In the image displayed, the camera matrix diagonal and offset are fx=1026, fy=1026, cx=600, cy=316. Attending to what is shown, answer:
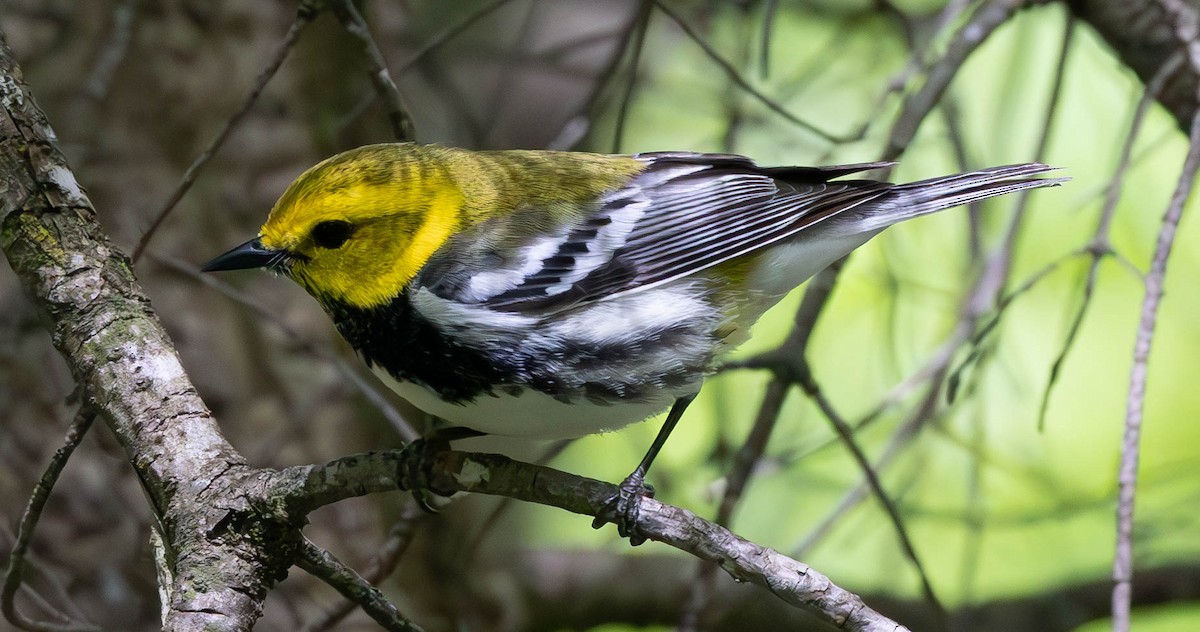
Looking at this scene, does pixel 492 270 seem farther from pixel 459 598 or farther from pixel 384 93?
pixel 459 598

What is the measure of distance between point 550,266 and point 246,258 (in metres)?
0.65

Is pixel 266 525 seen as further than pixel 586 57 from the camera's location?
No

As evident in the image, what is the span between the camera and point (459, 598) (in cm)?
338

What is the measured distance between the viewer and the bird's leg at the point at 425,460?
198 cm

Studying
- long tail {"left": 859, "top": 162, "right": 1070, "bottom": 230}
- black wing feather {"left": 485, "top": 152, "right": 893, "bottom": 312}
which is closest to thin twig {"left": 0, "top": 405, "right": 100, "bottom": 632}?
black wing feather {"left": 485, "top": 152, "right": 893, "bottom": 312}

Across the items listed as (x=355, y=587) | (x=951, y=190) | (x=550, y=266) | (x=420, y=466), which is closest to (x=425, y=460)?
(x=420, y=466)

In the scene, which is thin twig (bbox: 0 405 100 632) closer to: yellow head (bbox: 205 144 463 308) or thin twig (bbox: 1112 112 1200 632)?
yellow head (bbox: 205 144 463 308)

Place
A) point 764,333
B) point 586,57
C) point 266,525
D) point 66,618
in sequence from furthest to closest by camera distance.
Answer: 1. point 764,333
2. point 586,57
3. point 66,618
4. point 266,525

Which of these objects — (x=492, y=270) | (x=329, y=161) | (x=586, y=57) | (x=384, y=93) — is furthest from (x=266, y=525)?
(x=586, y=57)

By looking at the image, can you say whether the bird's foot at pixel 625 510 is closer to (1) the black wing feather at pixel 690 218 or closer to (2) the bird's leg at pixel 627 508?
(2) the bird's leg at pixel 627 508

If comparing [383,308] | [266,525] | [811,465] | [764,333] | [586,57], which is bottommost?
[266,525]

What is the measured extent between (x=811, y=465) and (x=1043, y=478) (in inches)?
35.8

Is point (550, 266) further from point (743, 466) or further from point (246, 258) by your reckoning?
point (743, 466)

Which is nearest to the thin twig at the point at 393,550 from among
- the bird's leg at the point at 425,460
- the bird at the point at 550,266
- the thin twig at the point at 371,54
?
the bird's leg at the point at 425,460
